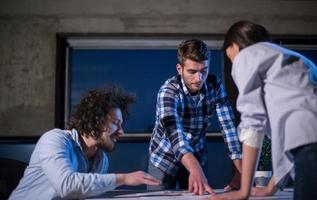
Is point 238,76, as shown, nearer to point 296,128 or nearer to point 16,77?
point 296,128

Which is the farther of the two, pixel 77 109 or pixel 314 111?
pixel 77 109

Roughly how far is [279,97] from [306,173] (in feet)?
0.77

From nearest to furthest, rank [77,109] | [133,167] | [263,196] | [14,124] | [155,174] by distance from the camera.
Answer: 1. [263,196]
2. [77,109]
3. [155,174]
4. [14,124]
5. [133,167]

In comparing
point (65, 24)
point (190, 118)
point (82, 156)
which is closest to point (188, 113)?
point (190, 118)

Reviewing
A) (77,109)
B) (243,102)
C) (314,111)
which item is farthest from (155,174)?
(314,111)

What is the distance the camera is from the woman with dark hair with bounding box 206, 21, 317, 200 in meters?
1.09

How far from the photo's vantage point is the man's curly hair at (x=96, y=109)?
6.10 feet

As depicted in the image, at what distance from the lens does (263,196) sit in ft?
5.24

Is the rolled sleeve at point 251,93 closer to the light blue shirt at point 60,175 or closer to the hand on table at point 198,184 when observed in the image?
the hand on table at point 198,184

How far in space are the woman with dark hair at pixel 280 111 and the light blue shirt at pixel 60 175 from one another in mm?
570

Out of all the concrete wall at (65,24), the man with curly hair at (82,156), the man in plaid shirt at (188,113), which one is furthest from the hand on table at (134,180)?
the concrete wall at (65,24)

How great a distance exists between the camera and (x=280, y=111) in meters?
1.15

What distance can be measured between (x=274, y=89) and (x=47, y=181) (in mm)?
1018

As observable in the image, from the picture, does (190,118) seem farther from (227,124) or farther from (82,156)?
(82,156)
